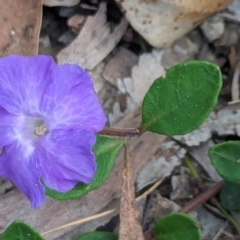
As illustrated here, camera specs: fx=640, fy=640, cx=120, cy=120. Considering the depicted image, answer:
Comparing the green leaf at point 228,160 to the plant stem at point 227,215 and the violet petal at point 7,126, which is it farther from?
the violet petal at point 7,126

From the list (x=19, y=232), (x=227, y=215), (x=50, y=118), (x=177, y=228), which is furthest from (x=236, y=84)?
(x=19, y=232)

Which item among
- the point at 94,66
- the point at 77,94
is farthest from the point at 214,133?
the point at 77,94

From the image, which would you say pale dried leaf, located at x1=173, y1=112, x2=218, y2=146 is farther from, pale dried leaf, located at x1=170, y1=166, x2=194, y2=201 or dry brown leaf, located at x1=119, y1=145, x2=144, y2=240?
dry brown leaf, located at x1=119, y1=145, x2=144, y2=240

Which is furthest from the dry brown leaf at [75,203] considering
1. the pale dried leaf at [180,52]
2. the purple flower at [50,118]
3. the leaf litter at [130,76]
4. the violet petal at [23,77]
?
the violet petal at [23,77]

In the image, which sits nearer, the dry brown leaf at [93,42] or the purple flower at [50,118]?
the purple flower at [50,118]

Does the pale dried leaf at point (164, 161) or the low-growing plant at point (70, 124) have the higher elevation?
the low-growing plant at point (70, 124)

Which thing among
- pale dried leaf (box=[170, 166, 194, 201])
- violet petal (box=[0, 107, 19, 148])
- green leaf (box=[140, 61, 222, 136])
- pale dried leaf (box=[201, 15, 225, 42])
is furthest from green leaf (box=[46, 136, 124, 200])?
pale dried leaf (box=[201, 15, 225, 42])
